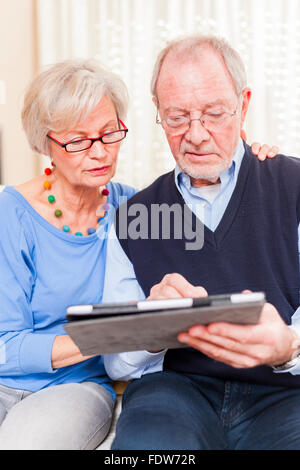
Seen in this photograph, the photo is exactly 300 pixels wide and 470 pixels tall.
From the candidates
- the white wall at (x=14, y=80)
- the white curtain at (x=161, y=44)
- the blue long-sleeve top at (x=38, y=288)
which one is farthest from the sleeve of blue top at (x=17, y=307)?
the white curtain at (x=161, y=44)

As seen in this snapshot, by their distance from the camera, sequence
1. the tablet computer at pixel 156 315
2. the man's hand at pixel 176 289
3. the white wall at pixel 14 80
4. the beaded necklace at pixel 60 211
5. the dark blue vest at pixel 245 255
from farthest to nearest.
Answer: the white wall at pixel 14 80, the beaded necklace at pixel 60 211, the dark blue vest at pixel 245 255, the man's hand at pixel 176 289, the tablet computer at pixel 156 315

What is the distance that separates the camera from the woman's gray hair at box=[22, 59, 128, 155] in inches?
58.4

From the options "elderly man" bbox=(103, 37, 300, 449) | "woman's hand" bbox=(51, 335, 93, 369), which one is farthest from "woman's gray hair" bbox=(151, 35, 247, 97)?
"woman's hand" bbox=(51, 335, 93, 369)

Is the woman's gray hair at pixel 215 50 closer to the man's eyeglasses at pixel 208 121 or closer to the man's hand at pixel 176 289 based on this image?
the man's eyeglasses at pixel 208 121

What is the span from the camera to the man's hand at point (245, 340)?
95cm

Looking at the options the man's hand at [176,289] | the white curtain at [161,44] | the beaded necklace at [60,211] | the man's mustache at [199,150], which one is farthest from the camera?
the white curtain at [161,44]

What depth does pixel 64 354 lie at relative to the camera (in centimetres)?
135

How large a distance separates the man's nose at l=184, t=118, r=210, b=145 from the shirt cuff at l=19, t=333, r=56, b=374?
25.4 inches

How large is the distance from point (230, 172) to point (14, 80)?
2718mm

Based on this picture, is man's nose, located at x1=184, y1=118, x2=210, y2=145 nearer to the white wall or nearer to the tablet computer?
the tablet computer

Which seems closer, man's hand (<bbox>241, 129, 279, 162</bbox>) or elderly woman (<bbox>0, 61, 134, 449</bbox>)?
elderly woman (<bbox>0, 61, 134, 449</bbox>)

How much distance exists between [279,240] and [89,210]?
62 cm

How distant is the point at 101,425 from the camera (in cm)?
Result: 130
